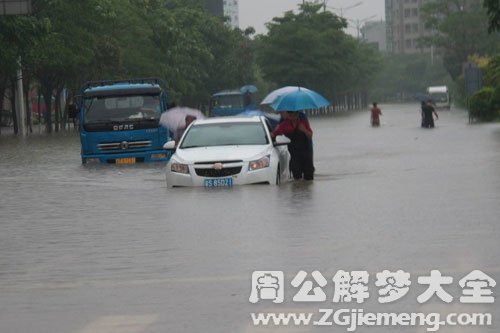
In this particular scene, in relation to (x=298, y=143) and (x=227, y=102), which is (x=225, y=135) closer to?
(x=298, y=143)

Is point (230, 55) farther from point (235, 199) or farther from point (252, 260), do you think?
point (252, 260)

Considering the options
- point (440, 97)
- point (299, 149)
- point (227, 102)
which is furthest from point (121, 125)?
point (440, 97)

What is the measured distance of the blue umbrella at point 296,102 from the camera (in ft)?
93.3

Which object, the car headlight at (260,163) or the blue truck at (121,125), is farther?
the blue truck at (121,125)

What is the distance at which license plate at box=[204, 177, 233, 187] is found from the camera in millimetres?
24234

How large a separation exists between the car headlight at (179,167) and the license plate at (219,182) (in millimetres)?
461

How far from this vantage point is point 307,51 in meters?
138

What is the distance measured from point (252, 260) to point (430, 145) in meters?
31.6

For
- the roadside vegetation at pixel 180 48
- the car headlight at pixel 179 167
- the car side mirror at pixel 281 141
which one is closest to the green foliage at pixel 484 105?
the roadside vegetation at pixel 180 48

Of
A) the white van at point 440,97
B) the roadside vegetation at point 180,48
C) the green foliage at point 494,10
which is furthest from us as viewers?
the white van at point 440,97

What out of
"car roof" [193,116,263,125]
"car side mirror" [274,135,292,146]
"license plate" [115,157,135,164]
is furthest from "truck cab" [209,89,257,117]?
"car side mirror" [274,135,292,146]

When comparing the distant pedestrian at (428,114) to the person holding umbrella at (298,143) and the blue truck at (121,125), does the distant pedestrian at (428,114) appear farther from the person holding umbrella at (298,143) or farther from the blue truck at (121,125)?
the person holding umbrella at (298,143)

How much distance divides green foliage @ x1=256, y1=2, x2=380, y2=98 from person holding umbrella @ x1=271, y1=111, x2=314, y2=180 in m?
109

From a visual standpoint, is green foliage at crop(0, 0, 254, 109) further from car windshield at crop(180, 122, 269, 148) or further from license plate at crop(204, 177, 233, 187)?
license plate at crop(204, 177, 233, 187)
